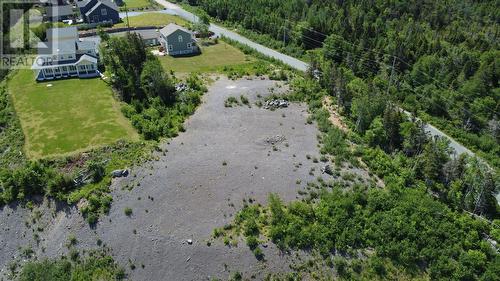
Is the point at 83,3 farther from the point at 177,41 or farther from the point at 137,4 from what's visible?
the point at 177,41

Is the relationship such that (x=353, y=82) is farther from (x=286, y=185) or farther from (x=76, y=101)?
(x=76, y=101)

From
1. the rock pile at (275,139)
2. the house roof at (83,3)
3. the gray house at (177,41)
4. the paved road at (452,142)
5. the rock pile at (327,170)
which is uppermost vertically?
the house roof at (83,3)

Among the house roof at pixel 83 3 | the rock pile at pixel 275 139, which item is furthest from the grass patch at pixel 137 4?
the rock pile at pixel 275 139

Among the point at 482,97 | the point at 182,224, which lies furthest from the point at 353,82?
the point at 182,224

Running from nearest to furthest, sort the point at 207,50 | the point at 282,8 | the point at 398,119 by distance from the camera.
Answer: the point at 398,119, the point at 207,50, the point at 282,8

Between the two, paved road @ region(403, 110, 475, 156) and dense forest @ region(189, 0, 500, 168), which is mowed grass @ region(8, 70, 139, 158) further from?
paved road @ region(403, 110, 475, 156)

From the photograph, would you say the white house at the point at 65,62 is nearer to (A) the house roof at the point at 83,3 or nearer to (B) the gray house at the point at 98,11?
(B) the gray house at the point at 98,11

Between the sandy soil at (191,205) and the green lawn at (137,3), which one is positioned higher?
the green lawn at (137,3)

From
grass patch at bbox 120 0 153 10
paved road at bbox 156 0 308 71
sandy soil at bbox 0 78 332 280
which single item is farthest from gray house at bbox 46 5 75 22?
sandy soil at bbox 0 78 332 280

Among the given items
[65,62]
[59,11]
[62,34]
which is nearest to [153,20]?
[59,11]
